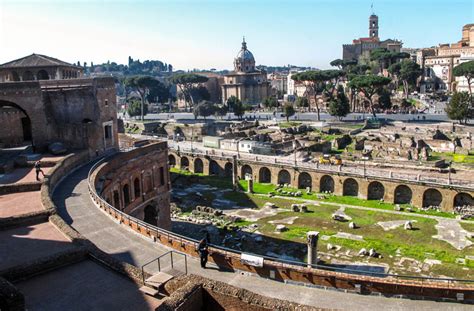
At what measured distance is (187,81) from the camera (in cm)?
9919

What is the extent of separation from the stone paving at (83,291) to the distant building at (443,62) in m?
91.1

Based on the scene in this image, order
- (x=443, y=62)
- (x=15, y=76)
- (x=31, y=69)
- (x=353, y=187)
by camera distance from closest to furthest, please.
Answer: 1. (x=31, y=69)
2. (x=15, y=76)
3. (x=353, y=187)
4. (x=443, y=62)

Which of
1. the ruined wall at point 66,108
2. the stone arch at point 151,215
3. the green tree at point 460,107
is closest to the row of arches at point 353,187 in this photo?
the stone arch at point 151,215

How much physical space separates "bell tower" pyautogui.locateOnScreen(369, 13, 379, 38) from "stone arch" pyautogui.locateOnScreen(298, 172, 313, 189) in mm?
128914

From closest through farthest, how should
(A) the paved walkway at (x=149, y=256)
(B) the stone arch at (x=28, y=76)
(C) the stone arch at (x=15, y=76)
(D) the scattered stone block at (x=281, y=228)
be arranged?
1. (A) the paved walkway at (x=149, y=256)
2. (D) the scattered stone block at (x=281, y=228)
3. (C) the stone arch at (x=15, y=76)
4. (B) the stone arch at (x=28, y=76)

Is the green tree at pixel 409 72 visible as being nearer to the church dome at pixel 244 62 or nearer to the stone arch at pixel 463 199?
the church dome at pixel 244 62

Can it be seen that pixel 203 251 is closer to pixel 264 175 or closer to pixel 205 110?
pixel 264 175

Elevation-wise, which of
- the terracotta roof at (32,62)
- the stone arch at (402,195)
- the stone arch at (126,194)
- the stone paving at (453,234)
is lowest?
the stone paving at (453,234)

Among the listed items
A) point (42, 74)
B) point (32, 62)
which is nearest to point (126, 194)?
point (42, 74)

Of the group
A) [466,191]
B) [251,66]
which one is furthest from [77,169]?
[251,66]

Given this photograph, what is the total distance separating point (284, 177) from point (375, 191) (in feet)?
30.5

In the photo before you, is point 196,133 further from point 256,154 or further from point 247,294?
point 247,294

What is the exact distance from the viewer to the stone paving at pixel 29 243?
1354cm

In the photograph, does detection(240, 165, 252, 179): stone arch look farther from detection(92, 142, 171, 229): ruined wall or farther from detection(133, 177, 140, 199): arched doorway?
detection(133, 177, 140, 199): arched doorway
